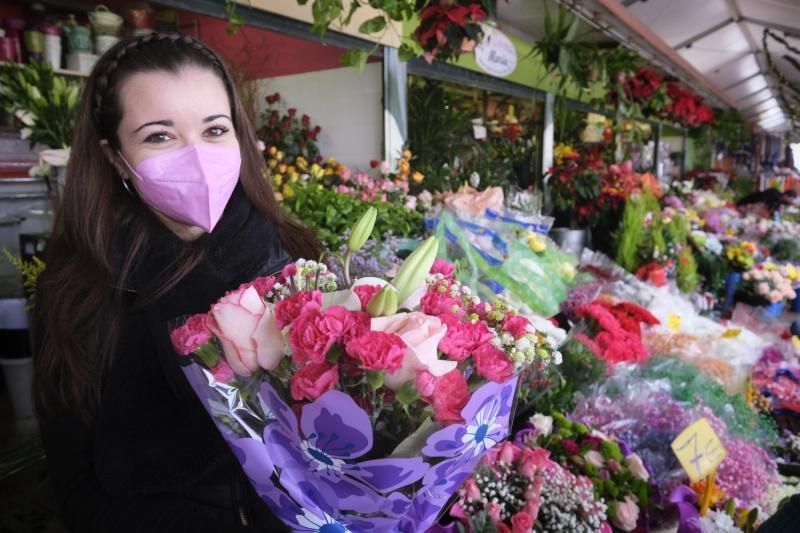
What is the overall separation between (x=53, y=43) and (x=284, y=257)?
3.93 m

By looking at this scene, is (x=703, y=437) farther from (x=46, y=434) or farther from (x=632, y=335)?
(x=46, y=434)

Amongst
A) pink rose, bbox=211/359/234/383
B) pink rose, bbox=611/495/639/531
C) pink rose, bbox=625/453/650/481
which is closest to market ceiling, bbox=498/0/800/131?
pink rose, bbox=625/453/650/481

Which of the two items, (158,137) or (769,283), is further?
(769,283)

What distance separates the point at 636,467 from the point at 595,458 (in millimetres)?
93

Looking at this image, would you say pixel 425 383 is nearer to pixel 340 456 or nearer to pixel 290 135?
pixel 340 456

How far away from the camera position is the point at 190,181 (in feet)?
3.43

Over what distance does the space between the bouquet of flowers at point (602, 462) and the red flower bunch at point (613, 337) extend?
1.09 feet

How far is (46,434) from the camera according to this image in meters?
1.07

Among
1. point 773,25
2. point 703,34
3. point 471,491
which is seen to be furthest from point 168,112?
point 703,34

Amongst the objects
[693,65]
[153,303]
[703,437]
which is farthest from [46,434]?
[693,65]

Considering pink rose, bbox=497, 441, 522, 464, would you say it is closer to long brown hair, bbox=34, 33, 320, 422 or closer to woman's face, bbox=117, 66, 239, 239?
long brown hair, bbox=34, 33, 320, 422

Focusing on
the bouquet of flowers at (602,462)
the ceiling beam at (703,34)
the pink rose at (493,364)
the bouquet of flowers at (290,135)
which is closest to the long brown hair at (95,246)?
the pink rose at (493,364)

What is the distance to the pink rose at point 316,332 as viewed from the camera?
561 millimetres

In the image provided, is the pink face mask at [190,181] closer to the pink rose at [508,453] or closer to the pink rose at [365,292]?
the pink rose at [365,292]
